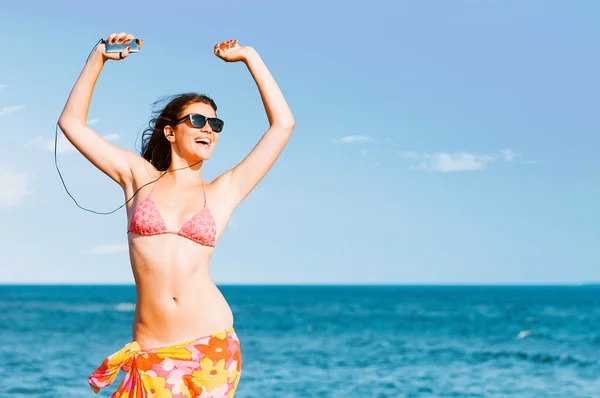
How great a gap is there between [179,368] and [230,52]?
1.47 metres

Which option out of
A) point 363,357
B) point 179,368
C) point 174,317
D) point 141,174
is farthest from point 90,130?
point 363,357

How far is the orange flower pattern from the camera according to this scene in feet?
12.1

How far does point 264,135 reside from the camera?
13.5 ft

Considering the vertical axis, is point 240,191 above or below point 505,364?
above

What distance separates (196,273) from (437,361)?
72.1 feet

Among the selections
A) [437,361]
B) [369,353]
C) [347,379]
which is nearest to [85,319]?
[369,353]

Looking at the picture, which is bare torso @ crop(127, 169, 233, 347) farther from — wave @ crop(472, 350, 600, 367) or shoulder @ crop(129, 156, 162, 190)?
wave @ crop(472, 350, 600, 367)

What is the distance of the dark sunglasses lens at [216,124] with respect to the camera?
3.98m

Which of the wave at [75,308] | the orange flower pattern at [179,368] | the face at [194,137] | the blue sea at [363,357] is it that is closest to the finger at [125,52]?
the face at [194,137]

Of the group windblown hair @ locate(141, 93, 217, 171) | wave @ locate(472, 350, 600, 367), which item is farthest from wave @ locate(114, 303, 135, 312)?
windblown hair @ locate(141, 93, 217, 171)

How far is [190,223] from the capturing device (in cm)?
381

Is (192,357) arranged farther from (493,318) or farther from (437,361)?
(493,318)

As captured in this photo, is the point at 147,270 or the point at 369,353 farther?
the point at 369,353

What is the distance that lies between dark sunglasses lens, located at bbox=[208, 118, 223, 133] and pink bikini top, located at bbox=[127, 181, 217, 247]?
38 centimetres
